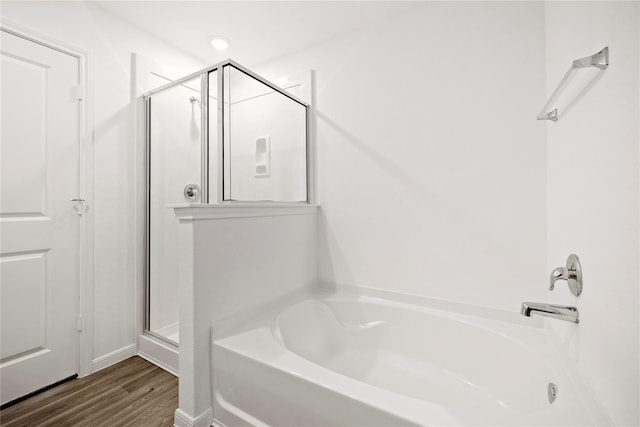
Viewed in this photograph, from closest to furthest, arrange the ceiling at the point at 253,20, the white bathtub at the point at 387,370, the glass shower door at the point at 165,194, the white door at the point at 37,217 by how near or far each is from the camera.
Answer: the white bathtub at the point at 387,370
the white door at the point at 37,217
the ceiling at the point at 253,20
the glass shower door at the point at 165,194

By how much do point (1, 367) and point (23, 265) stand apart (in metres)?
0.52

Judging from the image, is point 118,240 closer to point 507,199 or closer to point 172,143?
point 172,143

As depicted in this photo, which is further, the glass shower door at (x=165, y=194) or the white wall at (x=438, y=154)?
the glass shower door at (x=165, y=194)

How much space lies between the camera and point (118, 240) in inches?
72.9

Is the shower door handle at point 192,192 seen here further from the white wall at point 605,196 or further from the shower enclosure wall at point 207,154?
the white wall at point 605,196

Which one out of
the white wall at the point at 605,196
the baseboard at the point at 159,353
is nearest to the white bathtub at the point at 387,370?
the white wall at the point at 605,196

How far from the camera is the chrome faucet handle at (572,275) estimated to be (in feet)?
3.11

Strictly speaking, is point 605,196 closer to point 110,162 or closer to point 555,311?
point 555,311

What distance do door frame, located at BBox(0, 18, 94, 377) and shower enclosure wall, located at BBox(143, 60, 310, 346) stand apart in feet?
1.04

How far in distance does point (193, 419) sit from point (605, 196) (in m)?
1.76

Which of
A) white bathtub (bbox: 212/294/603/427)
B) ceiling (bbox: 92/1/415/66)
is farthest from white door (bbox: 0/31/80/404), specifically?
white bathtub (bbox: 212/294/603/427)

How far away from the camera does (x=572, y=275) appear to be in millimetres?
970

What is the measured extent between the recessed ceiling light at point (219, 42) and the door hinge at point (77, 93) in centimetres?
97

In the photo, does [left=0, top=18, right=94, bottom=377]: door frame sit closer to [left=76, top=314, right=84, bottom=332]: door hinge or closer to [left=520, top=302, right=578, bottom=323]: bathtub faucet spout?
[left=76, top=314, right=84, bottom=332]: door hinge
